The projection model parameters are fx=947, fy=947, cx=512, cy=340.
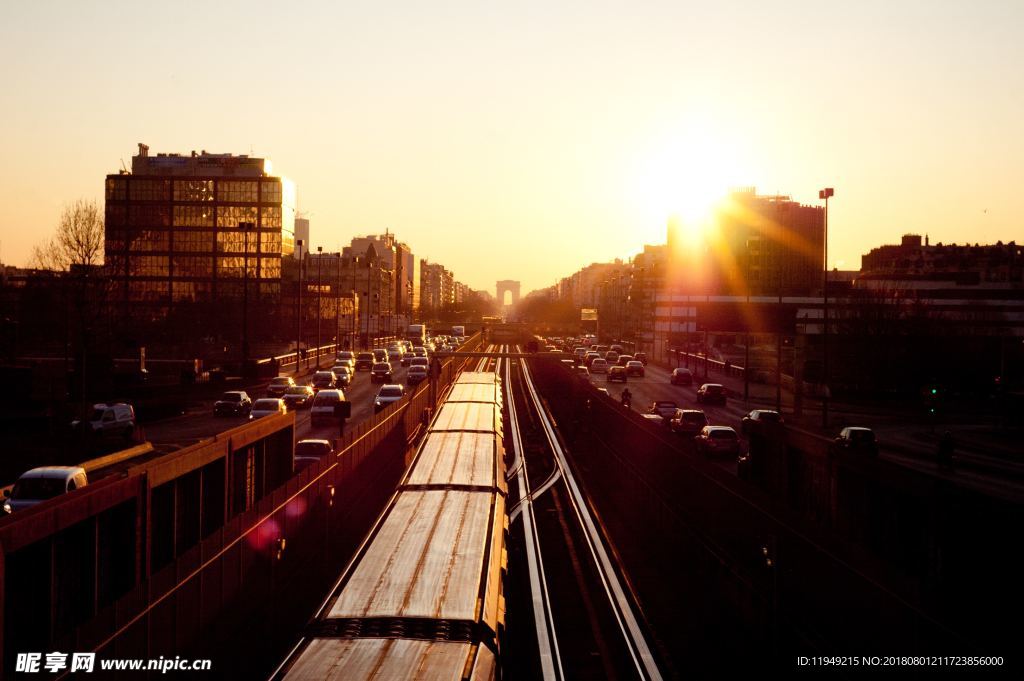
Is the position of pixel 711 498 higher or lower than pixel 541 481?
higher

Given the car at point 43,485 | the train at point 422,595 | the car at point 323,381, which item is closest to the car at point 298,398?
the car at point 323,381

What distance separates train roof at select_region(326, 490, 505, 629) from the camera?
1245 centimetres

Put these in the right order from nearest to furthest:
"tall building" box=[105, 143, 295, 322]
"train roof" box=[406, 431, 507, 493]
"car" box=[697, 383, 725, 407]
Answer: "train roof" box=[406, 431, 507, 493] < "car" box=[697, 383, 725, 407] < "tall building" box=[105, 143, 295, 322]

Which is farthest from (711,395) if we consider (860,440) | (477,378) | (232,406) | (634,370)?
(232,406)

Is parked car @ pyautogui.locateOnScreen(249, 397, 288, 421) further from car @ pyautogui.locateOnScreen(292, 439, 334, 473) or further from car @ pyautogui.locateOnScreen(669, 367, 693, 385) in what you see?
car @ pyautogui.locateOnScreen(669, 367, 693, 385)

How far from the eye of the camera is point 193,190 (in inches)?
5679

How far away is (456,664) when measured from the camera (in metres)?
10.6

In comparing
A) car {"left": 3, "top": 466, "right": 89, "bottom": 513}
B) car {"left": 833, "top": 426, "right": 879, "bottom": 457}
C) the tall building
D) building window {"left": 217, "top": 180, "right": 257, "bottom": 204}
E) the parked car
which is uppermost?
building window {"left": 217, "top": 180, "right": 257, "bottom": 204}

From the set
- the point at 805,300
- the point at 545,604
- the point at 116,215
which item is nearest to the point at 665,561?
the point at 545,604

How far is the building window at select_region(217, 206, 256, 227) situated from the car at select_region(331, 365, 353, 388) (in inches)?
2972

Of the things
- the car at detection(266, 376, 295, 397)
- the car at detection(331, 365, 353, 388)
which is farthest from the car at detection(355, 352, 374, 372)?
the car at detection(266, 376, 295, 397)

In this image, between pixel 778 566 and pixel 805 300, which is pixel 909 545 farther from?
pixel 805 300

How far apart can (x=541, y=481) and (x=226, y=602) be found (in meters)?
20.8

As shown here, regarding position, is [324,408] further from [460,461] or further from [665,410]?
[460,461]
